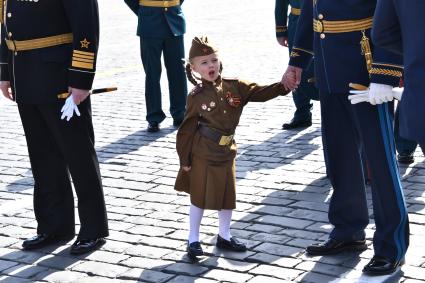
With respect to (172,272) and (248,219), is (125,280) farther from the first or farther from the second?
(248,219)

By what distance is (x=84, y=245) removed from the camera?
553 cm

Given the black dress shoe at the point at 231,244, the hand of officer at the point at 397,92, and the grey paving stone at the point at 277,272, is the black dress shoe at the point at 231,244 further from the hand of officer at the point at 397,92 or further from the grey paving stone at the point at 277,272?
the hand of officer at the point at 397,92

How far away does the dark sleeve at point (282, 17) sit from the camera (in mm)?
8391

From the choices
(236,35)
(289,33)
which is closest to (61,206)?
(289,33)

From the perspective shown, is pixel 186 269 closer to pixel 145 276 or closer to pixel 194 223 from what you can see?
pixel 145 276

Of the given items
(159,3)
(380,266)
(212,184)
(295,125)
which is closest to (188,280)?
(212,184)

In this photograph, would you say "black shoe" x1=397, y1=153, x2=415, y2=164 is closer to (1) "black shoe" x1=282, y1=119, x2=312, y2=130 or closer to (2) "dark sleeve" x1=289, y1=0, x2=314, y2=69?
(1) "black shoe" x1=282, y1=119, x2=312, y2=130

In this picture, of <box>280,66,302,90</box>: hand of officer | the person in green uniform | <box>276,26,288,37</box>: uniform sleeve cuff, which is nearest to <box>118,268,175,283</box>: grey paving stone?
<box>280,66,302,90</box>: hand of officer

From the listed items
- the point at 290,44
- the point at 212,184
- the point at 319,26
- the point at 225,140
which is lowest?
the point at 212,184

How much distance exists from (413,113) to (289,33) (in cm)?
463

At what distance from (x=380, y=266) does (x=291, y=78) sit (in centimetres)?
114

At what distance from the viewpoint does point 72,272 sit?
5.23 m

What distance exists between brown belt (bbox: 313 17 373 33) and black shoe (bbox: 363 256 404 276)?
3.74ft

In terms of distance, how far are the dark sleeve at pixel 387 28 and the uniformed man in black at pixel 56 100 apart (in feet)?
5.91
